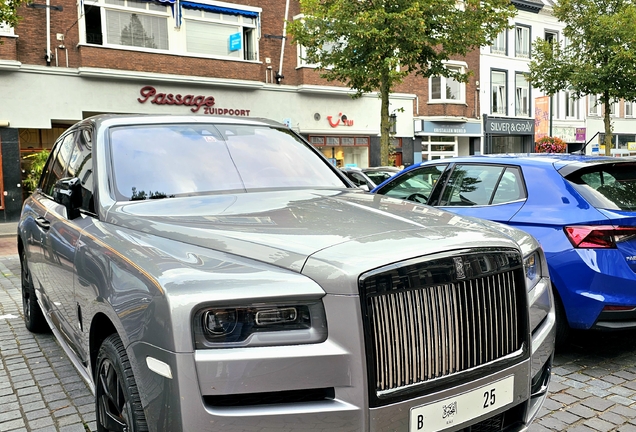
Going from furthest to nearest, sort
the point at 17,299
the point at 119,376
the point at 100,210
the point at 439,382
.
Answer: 1. the point at 17,299
2. the point at 100,210
3. the point at 119,376
4. the point at 439,382

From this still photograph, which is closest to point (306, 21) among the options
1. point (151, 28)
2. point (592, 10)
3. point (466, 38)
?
point (466, 38)

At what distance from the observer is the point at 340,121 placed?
24.2m

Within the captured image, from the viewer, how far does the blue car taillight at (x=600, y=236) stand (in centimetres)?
400

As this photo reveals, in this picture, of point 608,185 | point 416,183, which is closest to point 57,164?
point 416,183

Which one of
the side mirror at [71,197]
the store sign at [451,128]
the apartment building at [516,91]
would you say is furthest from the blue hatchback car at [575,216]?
the apartment building at [516,91]

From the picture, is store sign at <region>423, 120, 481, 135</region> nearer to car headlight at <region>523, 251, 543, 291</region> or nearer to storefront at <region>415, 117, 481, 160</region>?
storefront at <region>415, 117, 481, 160</region>

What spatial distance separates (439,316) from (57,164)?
365 centimetres

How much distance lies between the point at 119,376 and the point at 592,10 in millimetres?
19212

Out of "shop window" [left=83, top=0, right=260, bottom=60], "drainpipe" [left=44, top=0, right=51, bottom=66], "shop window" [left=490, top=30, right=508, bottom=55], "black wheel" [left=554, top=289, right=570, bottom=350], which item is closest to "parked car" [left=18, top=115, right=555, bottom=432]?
"black wheel" [left=554, top=289, right=570, bottom=350]

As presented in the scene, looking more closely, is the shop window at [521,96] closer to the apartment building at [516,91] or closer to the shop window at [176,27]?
the apartment building at [516,91]

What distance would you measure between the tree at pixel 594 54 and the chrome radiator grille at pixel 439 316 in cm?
1686

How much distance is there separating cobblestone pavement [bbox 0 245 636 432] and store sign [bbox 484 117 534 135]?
2655 centimetres

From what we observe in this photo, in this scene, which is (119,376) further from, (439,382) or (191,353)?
(439,382)

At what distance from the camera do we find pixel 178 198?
118 inches
